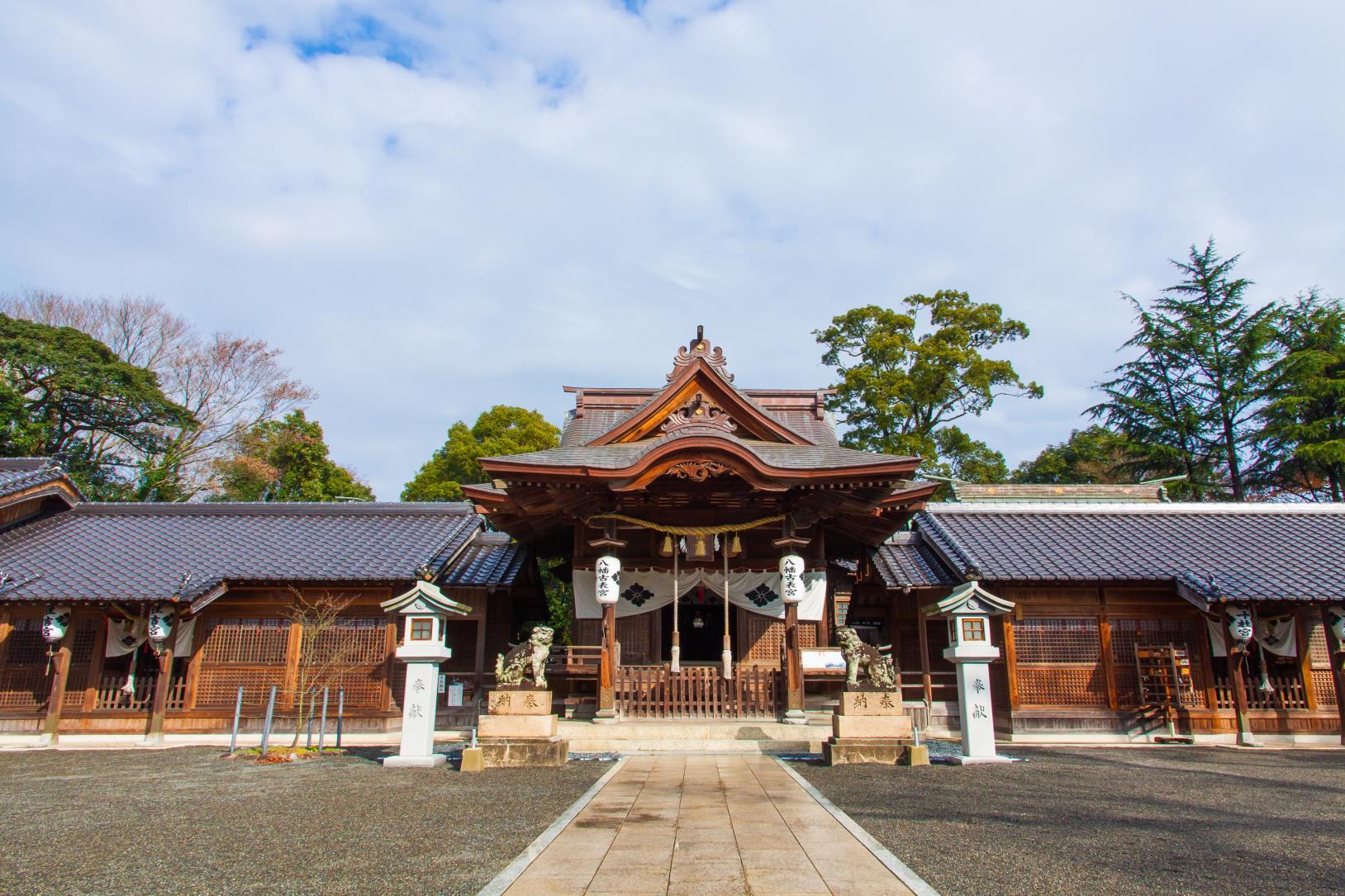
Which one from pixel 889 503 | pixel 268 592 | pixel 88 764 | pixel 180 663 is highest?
pixel 889 503

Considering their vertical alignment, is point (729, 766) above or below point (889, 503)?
below

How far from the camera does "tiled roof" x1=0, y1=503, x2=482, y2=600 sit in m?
14.5

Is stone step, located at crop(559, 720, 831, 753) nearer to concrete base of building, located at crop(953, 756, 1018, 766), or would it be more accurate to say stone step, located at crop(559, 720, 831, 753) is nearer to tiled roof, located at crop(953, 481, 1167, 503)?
concrete base of building, located at crop(953, 756, 1018, 766)

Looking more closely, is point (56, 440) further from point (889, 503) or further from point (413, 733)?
point (889, 503)

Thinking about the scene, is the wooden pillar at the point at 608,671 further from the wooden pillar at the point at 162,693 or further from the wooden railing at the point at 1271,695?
the wooden railing at the point at 1271,695

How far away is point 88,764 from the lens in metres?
11.0

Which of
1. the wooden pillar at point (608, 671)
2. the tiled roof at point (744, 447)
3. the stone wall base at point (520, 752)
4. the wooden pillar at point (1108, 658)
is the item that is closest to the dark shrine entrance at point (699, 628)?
the wooden pillar at point (608, 671)

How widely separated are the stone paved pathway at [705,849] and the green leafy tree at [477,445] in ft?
82.9

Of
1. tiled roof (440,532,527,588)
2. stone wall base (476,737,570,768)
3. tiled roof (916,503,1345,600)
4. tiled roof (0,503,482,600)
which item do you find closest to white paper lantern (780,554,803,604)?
tiled roof (916,503,1345,600)

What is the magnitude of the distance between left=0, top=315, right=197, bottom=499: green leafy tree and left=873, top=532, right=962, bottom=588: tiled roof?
88.5 ft

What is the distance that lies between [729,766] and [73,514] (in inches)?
673

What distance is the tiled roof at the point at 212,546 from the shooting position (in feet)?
47.5

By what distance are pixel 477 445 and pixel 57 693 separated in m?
20.4

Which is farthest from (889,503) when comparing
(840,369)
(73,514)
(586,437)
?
(73,514)
